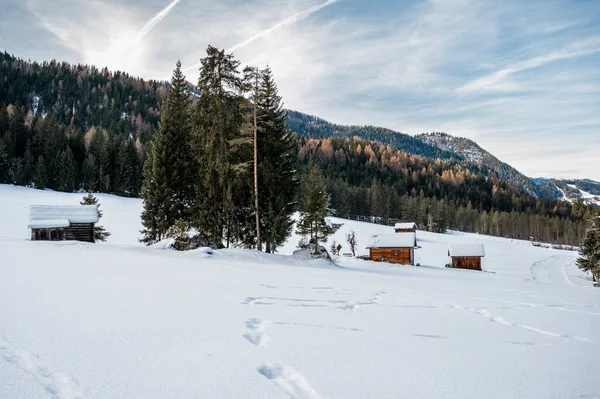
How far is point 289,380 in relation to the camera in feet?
10.2

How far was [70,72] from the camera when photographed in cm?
17738

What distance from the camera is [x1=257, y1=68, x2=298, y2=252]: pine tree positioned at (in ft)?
75.2

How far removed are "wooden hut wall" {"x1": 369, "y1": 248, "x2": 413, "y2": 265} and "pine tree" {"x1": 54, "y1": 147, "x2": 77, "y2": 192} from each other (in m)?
56.8

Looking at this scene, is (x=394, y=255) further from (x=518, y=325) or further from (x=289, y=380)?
(x=289, y=380)

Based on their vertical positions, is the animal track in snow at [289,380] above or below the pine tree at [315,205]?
below

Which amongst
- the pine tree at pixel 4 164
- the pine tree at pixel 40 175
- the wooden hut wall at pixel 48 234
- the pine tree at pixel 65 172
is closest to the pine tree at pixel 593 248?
the wooden hut wall at pixel 48 234

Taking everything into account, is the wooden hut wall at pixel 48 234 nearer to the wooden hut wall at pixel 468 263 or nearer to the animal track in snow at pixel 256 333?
the animal track in snow at pixel 256 333

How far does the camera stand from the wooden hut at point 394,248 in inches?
1778

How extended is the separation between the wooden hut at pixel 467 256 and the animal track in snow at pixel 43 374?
2024 inches

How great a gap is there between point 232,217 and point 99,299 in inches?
674

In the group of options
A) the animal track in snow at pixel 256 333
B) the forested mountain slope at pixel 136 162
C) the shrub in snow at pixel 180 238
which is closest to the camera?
the animal track in snow at pixel 256 333

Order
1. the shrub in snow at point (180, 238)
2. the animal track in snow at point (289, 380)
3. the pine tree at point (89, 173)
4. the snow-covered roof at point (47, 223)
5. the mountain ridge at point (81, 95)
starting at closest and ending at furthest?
1. the animal track in snow at point (289, 380)
2. the shrub in snow at point (180, 238)
3. the snow-covered roof at point (47, 223)
4. the pine tree at point (89, 173)
5. the mountain ridge at point (81, 95)

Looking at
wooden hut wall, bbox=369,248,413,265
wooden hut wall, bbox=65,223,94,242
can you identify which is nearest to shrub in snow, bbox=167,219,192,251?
wooden hut wall, bbox=65,223,94,242

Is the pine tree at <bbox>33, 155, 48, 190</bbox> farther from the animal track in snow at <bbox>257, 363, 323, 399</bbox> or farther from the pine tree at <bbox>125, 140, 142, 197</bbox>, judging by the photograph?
the animal track in snow at <bbox>257, 363, 323, 399</bbox>
